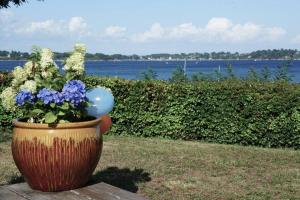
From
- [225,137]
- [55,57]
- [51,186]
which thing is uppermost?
[55,57]

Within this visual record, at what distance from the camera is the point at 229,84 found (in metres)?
11.6

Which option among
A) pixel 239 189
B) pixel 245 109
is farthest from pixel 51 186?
pixel 245 109

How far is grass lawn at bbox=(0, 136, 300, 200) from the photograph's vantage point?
692cm

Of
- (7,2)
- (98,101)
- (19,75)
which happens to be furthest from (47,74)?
(7,2)

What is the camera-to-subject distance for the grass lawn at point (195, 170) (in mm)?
6918

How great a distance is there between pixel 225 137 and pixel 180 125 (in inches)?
45.2

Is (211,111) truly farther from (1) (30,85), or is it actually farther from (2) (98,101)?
(1) (30,85)

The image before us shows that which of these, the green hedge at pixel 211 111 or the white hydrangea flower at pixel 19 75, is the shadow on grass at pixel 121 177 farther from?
the green hedge at pixel 211 111

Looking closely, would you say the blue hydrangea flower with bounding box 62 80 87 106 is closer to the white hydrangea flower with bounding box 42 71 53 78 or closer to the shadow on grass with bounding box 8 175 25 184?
the white hydrangea flower with bounding box 42 71 53 78

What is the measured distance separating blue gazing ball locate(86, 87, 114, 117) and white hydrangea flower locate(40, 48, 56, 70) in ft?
1.81

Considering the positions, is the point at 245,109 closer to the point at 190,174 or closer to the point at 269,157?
the point at 269,157

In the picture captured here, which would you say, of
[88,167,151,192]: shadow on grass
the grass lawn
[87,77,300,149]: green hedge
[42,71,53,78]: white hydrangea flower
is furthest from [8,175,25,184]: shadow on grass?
[87,77,300,149]: green hedge

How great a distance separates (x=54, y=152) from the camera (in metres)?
4.35

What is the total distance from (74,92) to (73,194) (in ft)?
3.01
